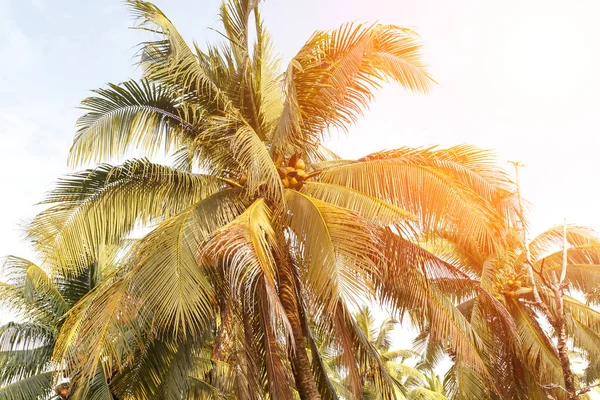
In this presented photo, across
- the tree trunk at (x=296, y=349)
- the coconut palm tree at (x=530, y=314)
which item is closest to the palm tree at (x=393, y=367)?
the coconut palm tree at (x=530, y=314)

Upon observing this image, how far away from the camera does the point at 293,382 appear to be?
26.3ft

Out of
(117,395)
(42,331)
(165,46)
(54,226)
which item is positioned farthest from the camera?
(42,331)

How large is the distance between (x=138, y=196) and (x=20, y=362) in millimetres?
6190

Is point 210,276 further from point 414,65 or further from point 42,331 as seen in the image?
point 42,331

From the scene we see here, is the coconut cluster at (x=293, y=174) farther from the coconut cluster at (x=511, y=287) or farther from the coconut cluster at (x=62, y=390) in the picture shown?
the coconut cluster at (x=511, y=287)

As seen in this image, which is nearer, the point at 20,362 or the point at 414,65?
the point at 414,65

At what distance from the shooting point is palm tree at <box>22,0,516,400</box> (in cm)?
704

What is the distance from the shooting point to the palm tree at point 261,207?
277 inches

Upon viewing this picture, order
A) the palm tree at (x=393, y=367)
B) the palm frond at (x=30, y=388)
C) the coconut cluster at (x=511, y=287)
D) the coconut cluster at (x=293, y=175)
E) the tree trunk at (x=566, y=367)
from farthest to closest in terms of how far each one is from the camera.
→ 1. the palm tree at (x=393, y=367)
2. the coconut cluster at (x=511, y=287)
3. the palm frond at (x=30, y=388)
4. the coconut cluster at (x=293, y=175)
5. the tree trunk at (x=566, y=367)

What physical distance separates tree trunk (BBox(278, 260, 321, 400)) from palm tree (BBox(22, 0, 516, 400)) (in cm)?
2

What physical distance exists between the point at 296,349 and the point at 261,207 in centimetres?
194

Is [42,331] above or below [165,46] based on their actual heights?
below

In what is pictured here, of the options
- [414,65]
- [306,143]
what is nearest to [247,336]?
[306,143]

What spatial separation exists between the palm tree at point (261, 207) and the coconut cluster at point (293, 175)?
0.07 ft
